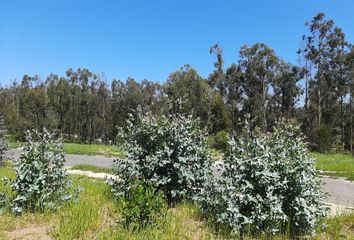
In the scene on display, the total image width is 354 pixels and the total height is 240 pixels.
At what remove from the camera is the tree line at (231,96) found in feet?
149

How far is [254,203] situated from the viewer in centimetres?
570

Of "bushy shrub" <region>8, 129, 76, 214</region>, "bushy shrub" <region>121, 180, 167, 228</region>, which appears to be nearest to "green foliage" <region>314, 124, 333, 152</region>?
"bushy shrub" <region>8, 129, 76, 214</region>

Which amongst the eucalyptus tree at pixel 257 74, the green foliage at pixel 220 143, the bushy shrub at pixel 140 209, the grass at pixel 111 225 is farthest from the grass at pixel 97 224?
the eucalyptus tree at pixel 257 74

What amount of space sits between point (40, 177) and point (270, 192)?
3.71 metres

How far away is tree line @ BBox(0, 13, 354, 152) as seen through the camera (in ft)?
149

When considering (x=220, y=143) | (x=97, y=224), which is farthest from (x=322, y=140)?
(x=97, y=224)

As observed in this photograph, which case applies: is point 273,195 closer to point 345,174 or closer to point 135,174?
A: point 135,174

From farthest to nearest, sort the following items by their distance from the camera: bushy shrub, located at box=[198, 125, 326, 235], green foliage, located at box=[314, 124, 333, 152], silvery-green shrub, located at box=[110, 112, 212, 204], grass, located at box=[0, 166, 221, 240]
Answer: green foliage, located at box=[314, 124, 333, 152], silvery-green shrub, located at box=[110, 112, 212, 204], bushy shrub, located at box=[198, 125, 326, 235], grass, located at box=[0, 166, 221, 240]

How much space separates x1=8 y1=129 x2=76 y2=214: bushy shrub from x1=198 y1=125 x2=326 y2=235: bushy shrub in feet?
8.87

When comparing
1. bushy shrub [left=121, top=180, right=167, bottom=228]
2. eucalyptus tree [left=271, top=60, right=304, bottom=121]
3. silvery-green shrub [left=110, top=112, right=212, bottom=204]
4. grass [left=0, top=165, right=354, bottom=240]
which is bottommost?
grass [left=0, top=165, right=354, bottom=240]

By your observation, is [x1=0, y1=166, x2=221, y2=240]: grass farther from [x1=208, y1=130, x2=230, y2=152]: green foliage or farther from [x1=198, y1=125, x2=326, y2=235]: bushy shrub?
[x1=208, y1=130, x2=230, y2=152]: green foliage

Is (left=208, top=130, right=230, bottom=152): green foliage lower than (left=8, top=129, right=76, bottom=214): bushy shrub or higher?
higher

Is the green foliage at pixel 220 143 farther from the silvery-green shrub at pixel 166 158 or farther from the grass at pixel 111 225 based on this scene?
the grass at pixel 111 225

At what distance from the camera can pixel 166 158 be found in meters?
7.80
